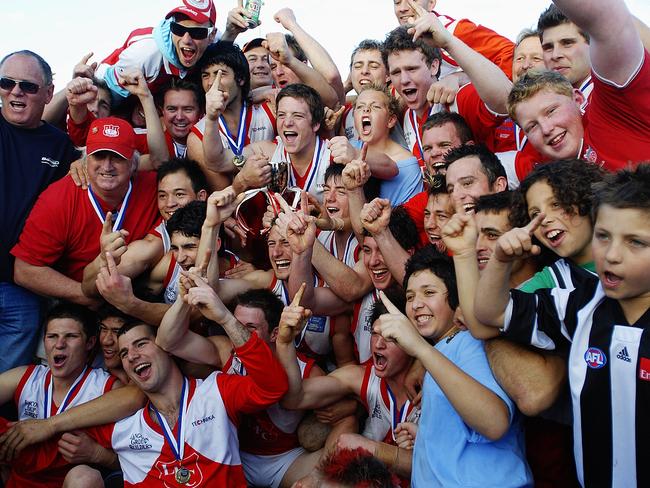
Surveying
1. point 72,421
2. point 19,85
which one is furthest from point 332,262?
point 19,85

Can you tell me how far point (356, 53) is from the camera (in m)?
7.24

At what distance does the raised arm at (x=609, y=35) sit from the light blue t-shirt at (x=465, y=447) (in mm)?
1369

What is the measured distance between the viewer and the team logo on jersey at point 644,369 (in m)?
2.82

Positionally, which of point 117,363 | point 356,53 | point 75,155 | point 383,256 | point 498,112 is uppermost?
point 356,53

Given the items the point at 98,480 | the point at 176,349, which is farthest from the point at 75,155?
the point at 98,480

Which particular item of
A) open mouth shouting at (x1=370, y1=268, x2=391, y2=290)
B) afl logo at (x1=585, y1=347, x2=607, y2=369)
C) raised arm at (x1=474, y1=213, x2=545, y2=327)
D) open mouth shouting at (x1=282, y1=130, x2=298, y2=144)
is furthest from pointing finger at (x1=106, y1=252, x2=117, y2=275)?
afl logo at (x1=585, y1=347, x2=607, y2=369)

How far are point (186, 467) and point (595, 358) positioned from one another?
2768 mm

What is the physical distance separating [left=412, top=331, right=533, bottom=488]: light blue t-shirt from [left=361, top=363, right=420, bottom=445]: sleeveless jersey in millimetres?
1113

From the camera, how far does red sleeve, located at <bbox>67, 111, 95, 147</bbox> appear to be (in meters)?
6.57

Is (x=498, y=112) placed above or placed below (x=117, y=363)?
above

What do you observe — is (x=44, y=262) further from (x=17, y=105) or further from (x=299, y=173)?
(x=299, y=173)

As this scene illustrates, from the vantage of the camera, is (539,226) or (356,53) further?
(356,53)

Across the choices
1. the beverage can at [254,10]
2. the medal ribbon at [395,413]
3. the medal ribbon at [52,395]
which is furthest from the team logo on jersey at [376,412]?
the beverage can at [254,10]

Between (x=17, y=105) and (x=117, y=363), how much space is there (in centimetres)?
219
